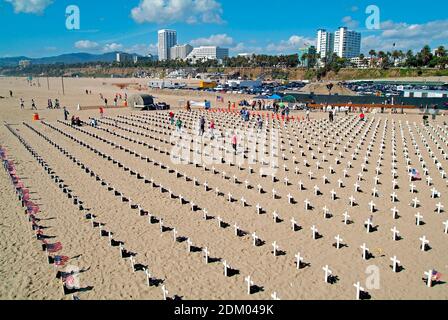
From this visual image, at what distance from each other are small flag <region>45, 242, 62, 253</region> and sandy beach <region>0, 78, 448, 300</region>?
0.17m

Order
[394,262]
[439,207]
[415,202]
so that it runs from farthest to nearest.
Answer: [415,202], [439,207], [394,262]

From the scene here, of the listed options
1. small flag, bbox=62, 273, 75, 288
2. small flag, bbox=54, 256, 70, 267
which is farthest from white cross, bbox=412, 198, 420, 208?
small flag, bbox=54, 256, 70, 267

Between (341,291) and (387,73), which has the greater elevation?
(387,73)

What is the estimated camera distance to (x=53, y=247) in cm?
1091

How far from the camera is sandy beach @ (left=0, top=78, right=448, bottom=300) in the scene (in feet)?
29.2

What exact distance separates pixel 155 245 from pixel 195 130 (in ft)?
70.3

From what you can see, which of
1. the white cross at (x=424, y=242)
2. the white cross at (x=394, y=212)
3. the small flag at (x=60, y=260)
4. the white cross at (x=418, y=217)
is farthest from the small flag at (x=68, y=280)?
the white cross at (x=418, y=217)

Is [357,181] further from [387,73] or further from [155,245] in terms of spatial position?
[387,73]

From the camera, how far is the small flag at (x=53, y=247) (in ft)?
35.2

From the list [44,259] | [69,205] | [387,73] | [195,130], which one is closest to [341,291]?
[44,259]

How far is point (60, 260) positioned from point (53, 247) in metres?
1.00

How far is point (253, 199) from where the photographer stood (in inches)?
581

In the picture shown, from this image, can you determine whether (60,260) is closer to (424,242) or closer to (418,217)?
(424,242)

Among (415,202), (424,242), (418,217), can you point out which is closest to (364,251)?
(424,242)
